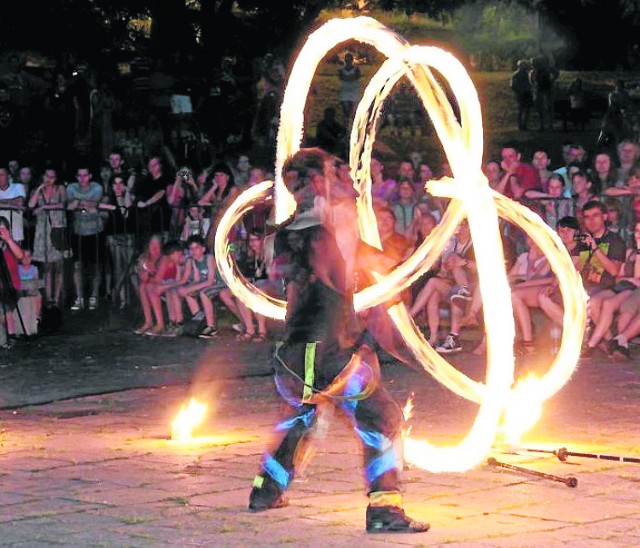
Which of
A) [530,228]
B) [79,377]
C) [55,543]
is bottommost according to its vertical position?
[79,377]

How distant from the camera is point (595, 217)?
14.0m

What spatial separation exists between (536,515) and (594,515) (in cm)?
28

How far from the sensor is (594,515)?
738cm

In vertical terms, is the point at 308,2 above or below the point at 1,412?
above

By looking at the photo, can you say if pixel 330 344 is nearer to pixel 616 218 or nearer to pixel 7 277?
pixel 616 218

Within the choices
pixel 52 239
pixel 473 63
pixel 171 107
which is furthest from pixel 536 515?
pixel 473 63

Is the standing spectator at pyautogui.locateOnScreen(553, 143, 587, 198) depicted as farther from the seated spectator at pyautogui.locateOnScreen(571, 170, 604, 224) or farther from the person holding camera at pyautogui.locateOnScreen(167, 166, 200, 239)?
the person holding camera at pyautogui.locateOnScreen(167, 166, 200, 239)

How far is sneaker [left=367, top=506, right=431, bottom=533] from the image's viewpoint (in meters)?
7.07

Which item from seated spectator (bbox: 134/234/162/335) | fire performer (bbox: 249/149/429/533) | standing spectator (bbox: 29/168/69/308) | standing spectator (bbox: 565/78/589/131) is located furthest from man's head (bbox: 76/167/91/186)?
standing spectator (bbox: 565/78/589/131)

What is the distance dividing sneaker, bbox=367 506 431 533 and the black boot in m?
0.61

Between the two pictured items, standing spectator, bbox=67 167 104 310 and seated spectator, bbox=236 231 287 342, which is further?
standing spectator, bbox=67 167 104 310

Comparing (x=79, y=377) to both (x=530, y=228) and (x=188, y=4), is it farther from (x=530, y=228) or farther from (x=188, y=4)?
(x=188, y=4)

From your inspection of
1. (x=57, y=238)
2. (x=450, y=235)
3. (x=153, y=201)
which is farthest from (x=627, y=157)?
(x=450, y=235)

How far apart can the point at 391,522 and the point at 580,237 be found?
727 centimetres
